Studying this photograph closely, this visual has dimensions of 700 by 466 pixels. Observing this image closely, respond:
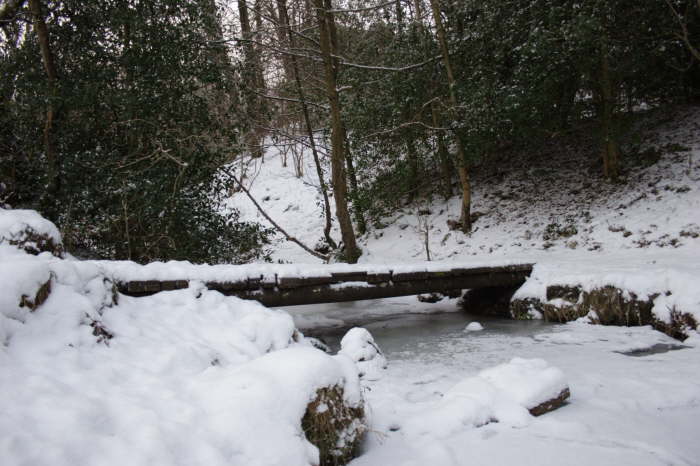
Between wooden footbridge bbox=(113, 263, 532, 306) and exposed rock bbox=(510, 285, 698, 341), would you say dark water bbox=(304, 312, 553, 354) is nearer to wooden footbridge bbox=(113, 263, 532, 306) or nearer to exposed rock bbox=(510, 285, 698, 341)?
exposed rock bbox=(510, 285, 698, 341)

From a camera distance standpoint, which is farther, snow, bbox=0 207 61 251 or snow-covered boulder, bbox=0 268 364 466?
snow, bbox=0 207 61 251

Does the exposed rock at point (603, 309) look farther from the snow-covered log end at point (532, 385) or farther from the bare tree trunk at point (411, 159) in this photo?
the bare tree trunk at point (411, 159)

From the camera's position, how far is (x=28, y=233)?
163 inches

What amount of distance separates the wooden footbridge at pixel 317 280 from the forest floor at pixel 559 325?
0.71 m

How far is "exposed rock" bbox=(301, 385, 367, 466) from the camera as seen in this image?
8.41ft

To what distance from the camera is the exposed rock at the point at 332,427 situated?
8.41 feet

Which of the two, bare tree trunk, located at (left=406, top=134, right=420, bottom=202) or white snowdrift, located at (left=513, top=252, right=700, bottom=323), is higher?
bare tree trunk, located at (left=406, top=134, right=420, bottom=202)

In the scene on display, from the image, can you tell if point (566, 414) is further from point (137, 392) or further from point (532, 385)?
point (137, 392)

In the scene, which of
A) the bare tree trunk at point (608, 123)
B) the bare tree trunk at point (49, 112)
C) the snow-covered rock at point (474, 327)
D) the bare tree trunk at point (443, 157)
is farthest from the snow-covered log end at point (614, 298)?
the bare tree trunk at point (49, 112)

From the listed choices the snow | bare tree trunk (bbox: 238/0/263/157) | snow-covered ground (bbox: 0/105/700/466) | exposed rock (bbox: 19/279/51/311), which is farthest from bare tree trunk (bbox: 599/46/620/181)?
exposed rock (bbox: 19/279/51/311)

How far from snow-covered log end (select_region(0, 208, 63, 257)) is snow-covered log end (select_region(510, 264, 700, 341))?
6652 mm

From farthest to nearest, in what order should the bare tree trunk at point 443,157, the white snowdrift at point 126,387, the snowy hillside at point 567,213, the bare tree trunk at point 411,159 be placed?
the bare tree trunk at point 411,159 < the bare tree trunk at point 443,157 < the snowy hillside at point 567,213 < the white snowdrift at point 126,387

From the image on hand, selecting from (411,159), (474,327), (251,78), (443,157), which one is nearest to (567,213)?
(443,157)

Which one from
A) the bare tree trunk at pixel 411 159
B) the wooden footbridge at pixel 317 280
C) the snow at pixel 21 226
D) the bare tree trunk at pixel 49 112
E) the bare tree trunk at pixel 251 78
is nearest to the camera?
the snow at pixel 21 226
